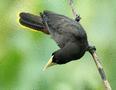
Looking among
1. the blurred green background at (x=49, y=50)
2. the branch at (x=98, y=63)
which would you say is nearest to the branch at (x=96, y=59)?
the branch at (x=98, y=63)

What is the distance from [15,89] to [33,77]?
7.3 inches

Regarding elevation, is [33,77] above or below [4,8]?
below

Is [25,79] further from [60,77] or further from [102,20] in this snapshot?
[102,20]

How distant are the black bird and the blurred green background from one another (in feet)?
0.46

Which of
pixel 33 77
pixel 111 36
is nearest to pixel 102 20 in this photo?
pixel 111 36

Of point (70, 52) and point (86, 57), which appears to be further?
point (86, 57)

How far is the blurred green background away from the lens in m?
4.95

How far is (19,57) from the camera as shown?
498cm

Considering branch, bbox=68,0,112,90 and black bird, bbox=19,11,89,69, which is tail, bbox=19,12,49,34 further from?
branch, bbox=68,0,112,90

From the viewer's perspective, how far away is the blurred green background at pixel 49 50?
4.95m

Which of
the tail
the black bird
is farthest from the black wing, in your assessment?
the tail

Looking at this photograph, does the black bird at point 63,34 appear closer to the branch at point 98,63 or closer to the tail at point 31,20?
the tail at point 31,20

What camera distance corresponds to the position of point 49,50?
515 cm

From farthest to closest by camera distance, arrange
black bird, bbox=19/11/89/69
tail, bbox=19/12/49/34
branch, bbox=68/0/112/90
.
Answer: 1. tail, bbox=19/12/49/34
2. black bird, bbox=19/11/89/69
3. branch, bbox=68/0/112/90
